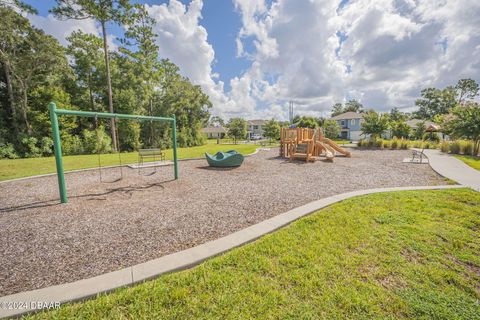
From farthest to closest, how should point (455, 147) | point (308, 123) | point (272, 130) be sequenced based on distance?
point (308, 123)
point (272, 130)
point (455, 147)

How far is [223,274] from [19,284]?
8.22 ft

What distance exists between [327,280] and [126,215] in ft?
13.7

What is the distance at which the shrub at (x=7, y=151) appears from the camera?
15.7m

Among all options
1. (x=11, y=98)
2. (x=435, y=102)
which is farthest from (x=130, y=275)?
(x=435, y=102)

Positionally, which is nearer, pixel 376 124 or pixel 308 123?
pixel 376 124

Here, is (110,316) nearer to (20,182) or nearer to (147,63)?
(20,182)

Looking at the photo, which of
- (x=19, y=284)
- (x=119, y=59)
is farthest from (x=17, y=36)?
→ (x=19, y=284)

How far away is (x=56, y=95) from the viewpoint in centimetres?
1889

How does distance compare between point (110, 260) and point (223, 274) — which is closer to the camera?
point (223, 274)

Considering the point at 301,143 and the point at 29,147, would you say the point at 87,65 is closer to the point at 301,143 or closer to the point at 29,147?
the point at 29,147

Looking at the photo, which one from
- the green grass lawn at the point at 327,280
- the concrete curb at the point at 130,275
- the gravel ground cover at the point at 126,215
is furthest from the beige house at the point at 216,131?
the green grass lawn at the point at 327,280

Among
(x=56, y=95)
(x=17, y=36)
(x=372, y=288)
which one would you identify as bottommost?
(x=372, y=288)

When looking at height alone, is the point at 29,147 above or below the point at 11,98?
below

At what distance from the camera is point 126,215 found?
4.43 metres
